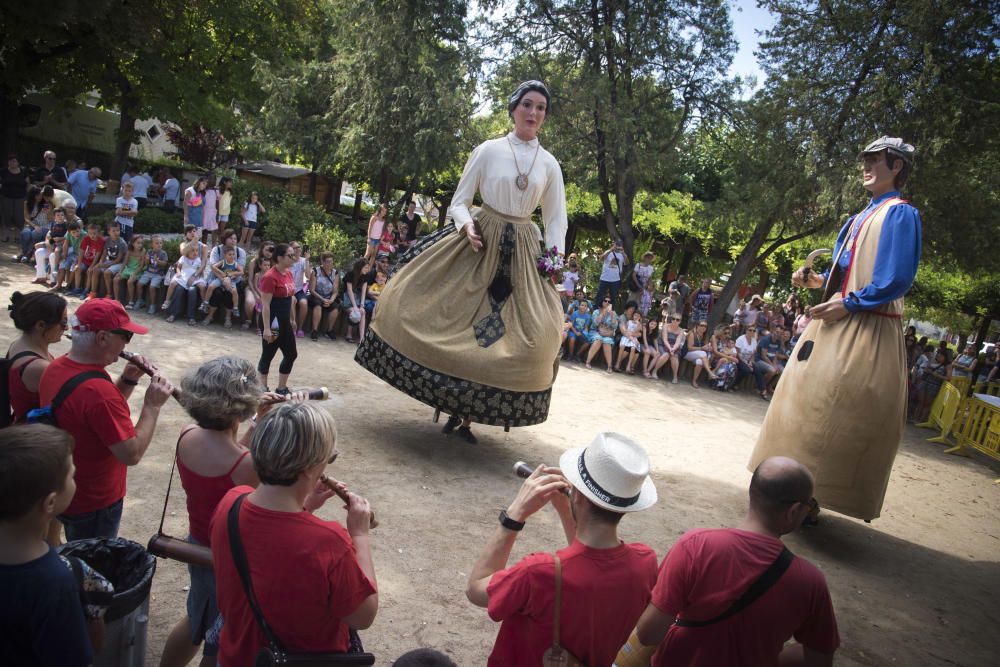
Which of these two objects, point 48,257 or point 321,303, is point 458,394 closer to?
point 321,303

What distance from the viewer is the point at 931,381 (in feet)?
41.5

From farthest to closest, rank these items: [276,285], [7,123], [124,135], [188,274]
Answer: [124,135]
[7,123]
[188,274]
[276,285]

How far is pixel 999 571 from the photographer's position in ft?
18.1

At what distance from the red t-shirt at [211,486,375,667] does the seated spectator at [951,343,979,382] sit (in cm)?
1437

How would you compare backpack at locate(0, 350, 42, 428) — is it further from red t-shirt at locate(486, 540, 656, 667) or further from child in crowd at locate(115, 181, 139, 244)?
child in crowd at locate(115, 181, 139, 244)

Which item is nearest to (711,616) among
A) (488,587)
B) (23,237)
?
(488,587)

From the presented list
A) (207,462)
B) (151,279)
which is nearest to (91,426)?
(207,462)

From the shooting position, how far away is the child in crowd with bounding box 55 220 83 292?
10.6 meters

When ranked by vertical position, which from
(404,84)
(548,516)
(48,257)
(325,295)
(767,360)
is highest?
(404,84)

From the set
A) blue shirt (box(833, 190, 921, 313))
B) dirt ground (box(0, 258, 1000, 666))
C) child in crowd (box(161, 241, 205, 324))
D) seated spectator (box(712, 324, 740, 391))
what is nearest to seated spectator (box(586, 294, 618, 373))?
seated spectator (box(712, 324, 740, 391))

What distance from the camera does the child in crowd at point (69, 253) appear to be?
10.6 m

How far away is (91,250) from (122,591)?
960 cm

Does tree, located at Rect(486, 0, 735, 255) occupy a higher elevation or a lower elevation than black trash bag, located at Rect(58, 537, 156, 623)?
higher

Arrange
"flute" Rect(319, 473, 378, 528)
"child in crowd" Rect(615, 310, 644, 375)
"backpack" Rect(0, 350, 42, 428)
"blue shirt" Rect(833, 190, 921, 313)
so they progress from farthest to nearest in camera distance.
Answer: "child in crowd" Rect(615, 310, 644, 375)
"blue shirt" Rect(833, 190, 921, 313)
"backpack" Rect(0, 350, 42, 428)
"flute" Rect(319, 473, 378, 528)
